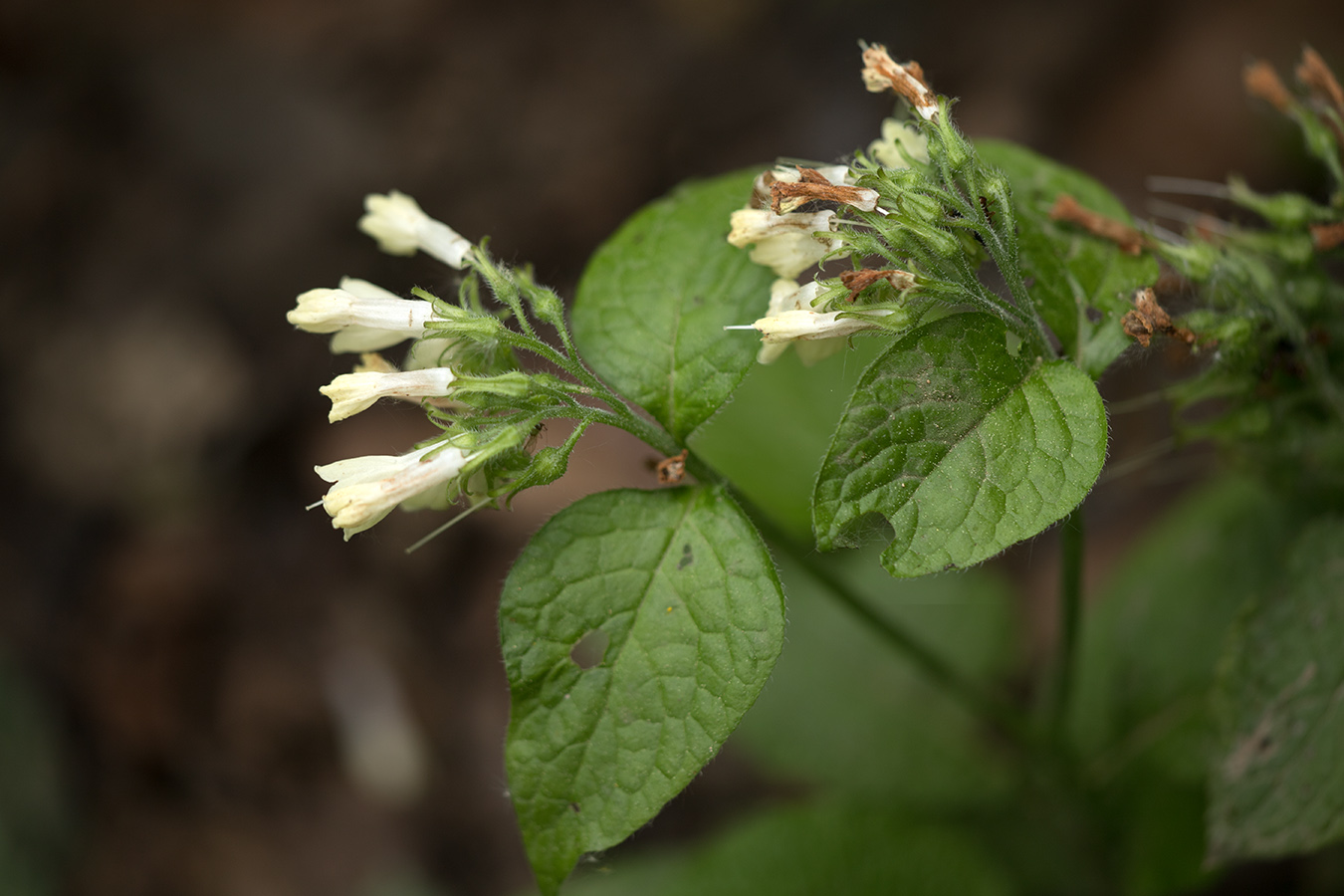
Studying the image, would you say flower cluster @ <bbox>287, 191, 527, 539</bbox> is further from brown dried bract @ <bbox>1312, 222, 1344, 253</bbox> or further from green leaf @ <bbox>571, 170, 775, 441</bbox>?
brown dried bract @ <bbox>1312, 222, 1344, 253</bbox>

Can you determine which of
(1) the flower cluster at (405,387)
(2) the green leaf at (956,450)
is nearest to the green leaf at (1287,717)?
(2) the green leaf at (956,450)

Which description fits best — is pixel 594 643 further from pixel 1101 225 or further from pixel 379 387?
pixel 1101 225

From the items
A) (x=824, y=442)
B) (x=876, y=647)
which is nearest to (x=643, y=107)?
(x=824, y=442)

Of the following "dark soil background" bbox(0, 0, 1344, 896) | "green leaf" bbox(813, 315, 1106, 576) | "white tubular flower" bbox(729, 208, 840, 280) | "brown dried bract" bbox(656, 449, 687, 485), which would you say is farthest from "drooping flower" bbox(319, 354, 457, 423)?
"dark soil background" bbox(0, 0, 1344, 896)

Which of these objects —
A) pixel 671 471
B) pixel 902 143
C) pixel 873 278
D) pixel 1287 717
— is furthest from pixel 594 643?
pixel 1287 717

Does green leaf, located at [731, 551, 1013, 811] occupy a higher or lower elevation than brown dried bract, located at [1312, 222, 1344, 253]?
lower

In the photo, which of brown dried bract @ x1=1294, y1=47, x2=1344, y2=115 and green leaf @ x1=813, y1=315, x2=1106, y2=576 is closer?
green leaf @ x1=813, y1=315, x2=1106, y2=576
